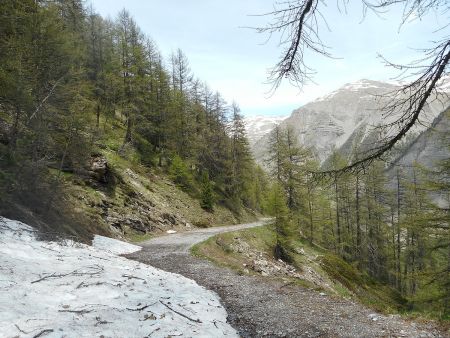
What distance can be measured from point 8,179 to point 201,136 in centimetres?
3356

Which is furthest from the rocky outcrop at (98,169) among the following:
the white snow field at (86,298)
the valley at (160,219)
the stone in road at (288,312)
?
the white snow field at (86,298)

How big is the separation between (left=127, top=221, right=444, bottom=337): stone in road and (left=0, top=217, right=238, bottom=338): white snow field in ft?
2.13

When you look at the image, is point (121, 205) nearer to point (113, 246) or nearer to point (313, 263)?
point (113, 246)

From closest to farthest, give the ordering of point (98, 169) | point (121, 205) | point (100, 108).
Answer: point (121, 205) → point (98, 169) → point (100, 108)

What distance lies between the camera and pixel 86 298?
577 centimetres

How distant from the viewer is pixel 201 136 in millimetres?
43469

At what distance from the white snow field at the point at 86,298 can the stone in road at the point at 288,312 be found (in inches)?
25.6

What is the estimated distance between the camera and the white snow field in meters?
4.61

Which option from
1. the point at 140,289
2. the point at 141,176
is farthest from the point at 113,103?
the point at 140,289

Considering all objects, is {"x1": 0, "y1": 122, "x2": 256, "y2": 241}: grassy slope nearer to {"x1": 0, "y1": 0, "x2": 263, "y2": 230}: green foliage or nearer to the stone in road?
{"x1": 0, "y1": 0, "x2": 263, "y2": 230}: green foliage

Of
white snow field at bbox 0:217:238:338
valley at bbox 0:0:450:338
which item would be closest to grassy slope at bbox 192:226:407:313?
valley at bbox 0:0:450:338

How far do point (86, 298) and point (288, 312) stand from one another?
4.63m

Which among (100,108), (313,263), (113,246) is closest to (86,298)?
(113,246)

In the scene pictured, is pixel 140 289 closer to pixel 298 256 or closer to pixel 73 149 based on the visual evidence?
pixel 73 149
